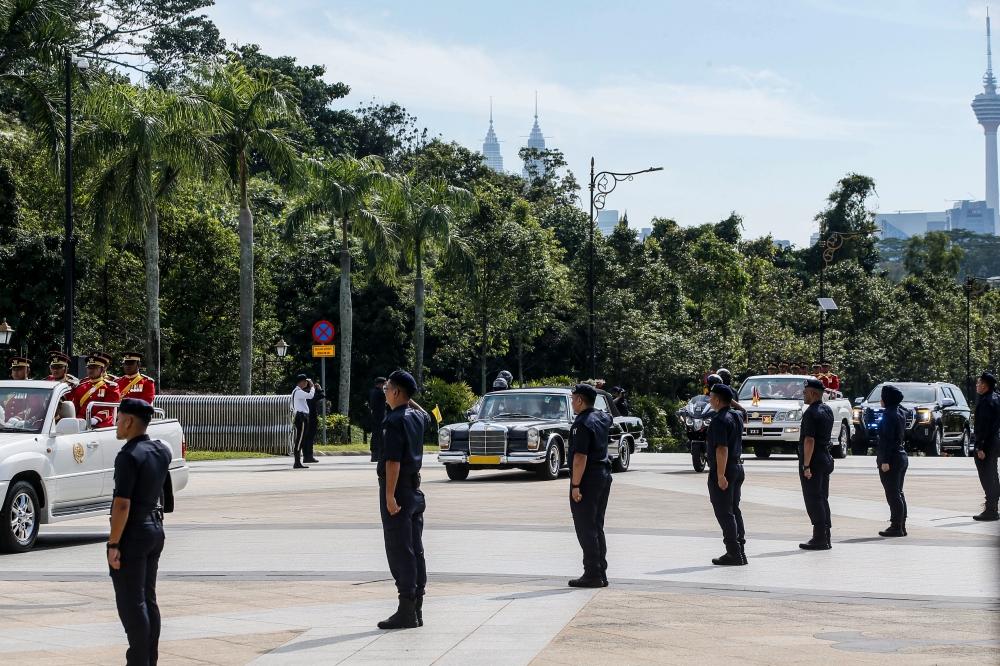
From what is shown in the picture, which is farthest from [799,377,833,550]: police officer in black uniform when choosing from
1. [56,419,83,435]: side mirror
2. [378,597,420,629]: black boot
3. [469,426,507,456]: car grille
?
[469,426,507,456]: car grille

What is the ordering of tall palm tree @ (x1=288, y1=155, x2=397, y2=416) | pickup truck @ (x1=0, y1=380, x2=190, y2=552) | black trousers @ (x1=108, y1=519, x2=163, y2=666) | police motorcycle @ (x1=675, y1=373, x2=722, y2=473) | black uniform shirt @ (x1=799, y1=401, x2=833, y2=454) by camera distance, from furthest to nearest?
tall palm tree @ (x1=288, y1=155, x2=397, y2=416)
police motorcycle @ (x1=675, y1=373, x2=722, y2=473)
black uniform shirt @ (x1=799, y1=401, x2=833, y2=454)
pickup truck @ (x1=0, y1=380, x2=190, y2=552)
black trousers @ (x1=108, y1=519, x2=163, y2=666)

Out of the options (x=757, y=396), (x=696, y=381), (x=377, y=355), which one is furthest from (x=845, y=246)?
(x=757, y=396)

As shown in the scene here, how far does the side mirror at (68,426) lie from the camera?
12570mm

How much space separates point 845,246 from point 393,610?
7457cm

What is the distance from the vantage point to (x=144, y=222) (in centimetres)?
3450

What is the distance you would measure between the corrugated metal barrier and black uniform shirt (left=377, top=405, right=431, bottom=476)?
24816mm

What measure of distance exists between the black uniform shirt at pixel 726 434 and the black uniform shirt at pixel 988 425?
511 cm

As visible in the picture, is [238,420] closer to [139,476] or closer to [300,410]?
[300,410]

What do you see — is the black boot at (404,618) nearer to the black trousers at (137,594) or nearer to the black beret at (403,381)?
the black beret at (403,381)

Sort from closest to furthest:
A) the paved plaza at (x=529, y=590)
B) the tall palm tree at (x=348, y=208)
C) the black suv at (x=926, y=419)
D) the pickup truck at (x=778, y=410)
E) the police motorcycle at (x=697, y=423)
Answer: the paved plaza at (x=529, y=590) → the police motorcycle at (x=697, y=423) → the pickup truck at (x=778, y=410) → the black suv at (x=926, y=419) → the tall palm tree at (x=348, y=208)

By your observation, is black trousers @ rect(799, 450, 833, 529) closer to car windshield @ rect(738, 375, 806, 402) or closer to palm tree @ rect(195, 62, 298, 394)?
car windshield @ rect(738, 375, 806, 402)

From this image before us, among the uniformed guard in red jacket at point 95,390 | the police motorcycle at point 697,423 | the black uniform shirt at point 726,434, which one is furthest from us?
the police motorcycle at point 697,423

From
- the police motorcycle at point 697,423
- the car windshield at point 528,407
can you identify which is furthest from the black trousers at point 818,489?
the police motorcycle at point 697,423

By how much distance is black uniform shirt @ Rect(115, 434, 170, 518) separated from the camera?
262 inches
